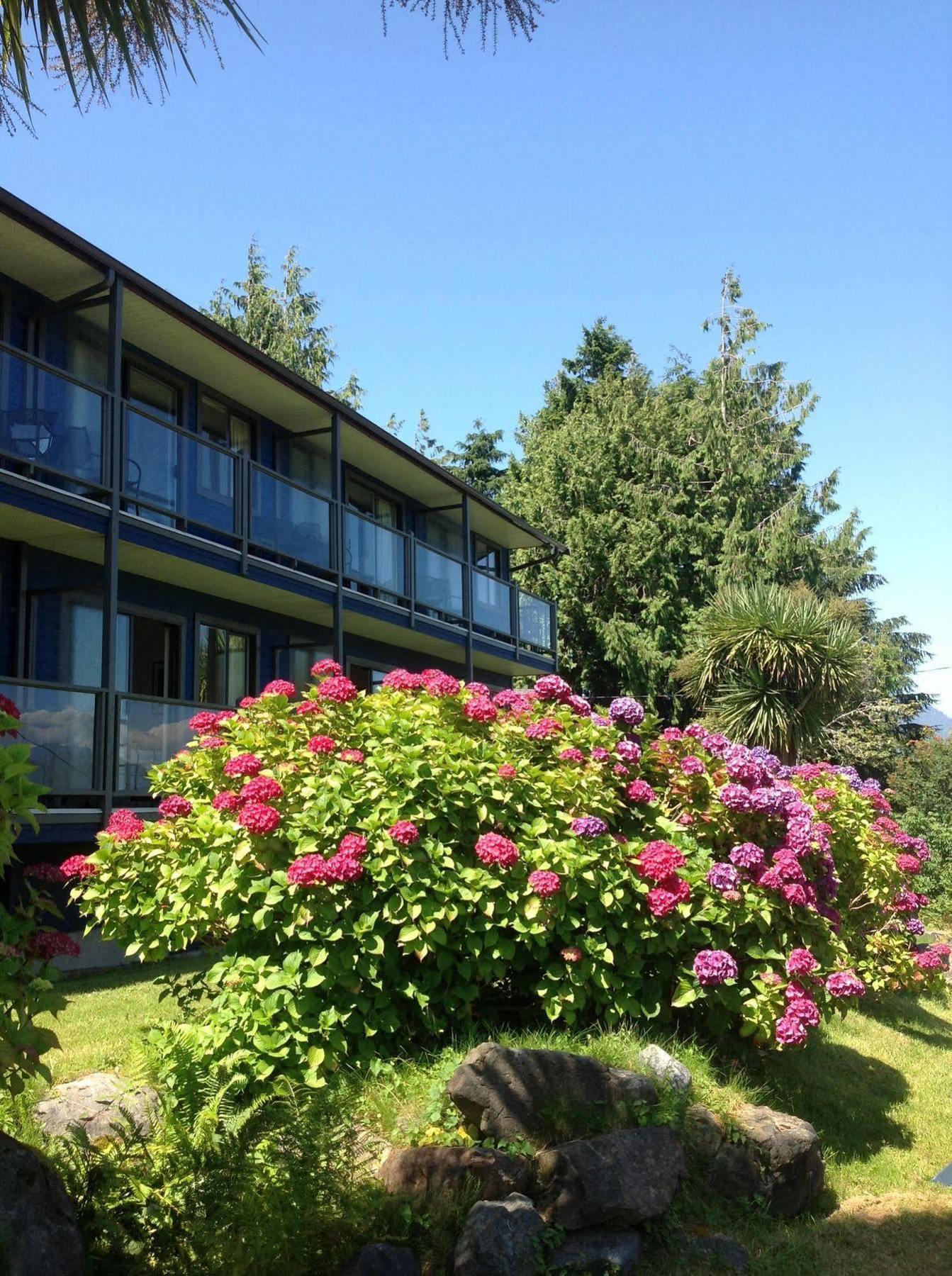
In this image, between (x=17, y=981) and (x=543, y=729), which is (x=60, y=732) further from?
(x=17, y=981)

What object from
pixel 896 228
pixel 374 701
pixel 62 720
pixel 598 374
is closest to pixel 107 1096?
pixel 374 701

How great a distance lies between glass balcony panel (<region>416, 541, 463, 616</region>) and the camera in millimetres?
18891

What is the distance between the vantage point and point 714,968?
5809mm

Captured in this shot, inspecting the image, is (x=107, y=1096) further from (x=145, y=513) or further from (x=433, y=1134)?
(x=145, y=513)

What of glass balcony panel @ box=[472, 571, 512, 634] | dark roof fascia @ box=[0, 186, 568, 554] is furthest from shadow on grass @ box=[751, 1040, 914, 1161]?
glass balcony panel @ box=[472, 571, 512, 634]

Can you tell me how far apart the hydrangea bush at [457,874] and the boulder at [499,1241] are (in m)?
1.18

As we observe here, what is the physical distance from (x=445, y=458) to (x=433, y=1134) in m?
40.8

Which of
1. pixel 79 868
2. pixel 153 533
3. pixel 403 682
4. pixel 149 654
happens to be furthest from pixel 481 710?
pixel 149 654

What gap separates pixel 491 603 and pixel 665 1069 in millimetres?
16416

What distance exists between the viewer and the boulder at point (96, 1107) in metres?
5.18

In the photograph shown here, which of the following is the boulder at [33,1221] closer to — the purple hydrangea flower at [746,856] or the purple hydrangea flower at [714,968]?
the purple hydrangea flower at [714,968]

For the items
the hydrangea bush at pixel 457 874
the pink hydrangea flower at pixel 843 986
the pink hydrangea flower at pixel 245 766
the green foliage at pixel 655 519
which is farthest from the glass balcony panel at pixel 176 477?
the green foliage at pixel 655 519

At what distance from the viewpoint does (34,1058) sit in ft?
12.0

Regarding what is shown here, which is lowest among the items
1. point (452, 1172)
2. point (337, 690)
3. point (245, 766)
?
point (452, 1172)
